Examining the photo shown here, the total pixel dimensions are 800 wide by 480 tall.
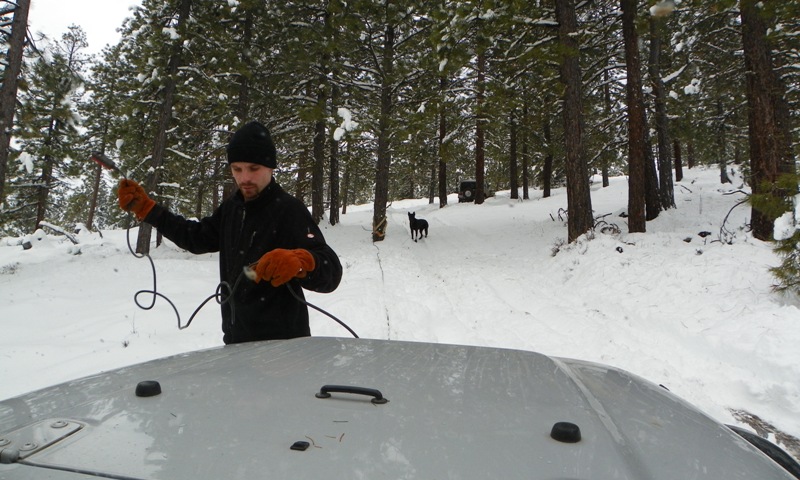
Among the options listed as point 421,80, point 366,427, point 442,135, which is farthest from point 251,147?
point 442,135

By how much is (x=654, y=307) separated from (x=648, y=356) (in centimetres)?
205

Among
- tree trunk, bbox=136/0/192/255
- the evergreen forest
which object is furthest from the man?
tree trunk, bbox=136/0/192/255

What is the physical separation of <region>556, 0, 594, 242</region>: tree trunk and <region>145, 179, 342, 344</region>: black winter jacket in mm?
10282

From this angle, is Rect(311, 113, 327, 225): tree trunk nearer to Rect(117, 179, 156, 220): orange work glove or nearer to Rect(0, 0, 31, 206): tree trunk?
Rect(0, 0, 31, 206): tree trunk

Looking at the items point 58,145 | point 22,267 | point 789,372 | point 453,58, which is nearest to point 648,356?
point 789,372

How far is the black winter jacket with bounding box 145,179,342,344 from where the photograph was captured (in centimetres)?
270

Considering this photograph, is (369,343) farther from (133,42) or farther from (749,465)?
(133,42)

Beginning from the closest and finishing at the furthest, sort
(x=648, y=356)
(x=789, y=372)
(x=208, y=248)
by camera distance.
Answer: (x=208, y=248)
(x=789, y=372)
(x=648, y=356)

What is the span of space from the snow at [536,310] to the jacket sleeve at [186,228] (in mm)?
3048

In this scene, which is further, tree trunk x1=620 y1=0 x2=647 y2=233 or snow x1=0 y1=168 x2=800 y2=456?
tree trunk x1=620 y1=0 x2=647 y2=233

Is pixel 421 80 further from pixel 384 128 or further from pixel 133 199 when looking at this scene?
pixel 133 199

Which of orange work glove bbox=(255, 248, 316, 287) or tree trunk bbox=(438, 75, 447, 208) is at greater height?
tree trunk bbox=(438, 75, 447, 208)

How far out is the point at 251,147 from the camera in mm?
2746

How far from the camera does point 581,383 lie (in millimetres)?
1763
